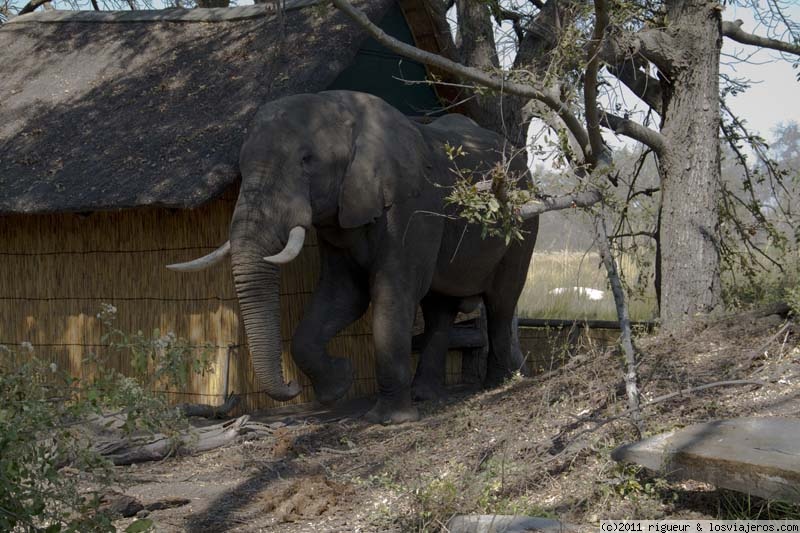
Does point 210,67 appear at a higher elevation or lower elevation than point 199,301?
higher

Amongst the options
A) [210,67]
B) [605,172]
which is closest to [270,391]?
[605,172]

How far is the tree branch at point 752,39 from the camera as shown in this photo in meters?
9.10

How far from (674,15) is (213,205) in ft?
13.4

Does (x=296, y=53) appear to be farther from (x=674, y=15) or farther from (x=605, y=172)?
(x=605, y=172)

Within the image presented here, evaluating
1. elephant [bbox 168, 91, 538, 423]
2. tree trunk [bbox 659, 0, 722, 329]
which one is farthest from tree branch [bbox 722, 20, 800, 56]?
elephant [bbox 168, 91, 538, 423]

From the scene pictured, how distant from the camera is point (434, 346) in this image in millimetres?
9258

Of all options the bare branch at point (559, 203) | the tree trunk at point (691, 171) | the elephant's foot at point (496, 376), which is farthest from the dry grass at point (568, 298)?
the bare branch at point (559, 203)

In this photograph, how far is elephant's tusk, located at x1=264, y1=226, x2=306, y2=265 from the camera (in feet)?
23.5

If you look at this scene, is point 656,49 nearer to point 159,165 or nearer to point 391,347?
point 391,347

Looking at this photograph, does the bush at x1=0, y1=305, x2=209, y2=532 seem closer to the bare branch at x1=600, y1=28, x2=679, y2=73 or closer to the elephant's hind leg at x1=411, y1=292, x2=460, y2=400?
the elephant's hind leg at x1=411, y1=292, x2=460, y2=400

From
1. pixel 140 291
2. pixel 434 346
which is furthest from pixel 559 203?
pixel 140 291

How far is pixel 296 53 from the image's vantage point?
9.41 metres

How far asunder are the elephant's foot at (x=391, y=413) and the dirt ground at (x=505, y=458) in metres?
0.11

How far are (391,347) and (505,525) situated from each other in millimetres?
3339
